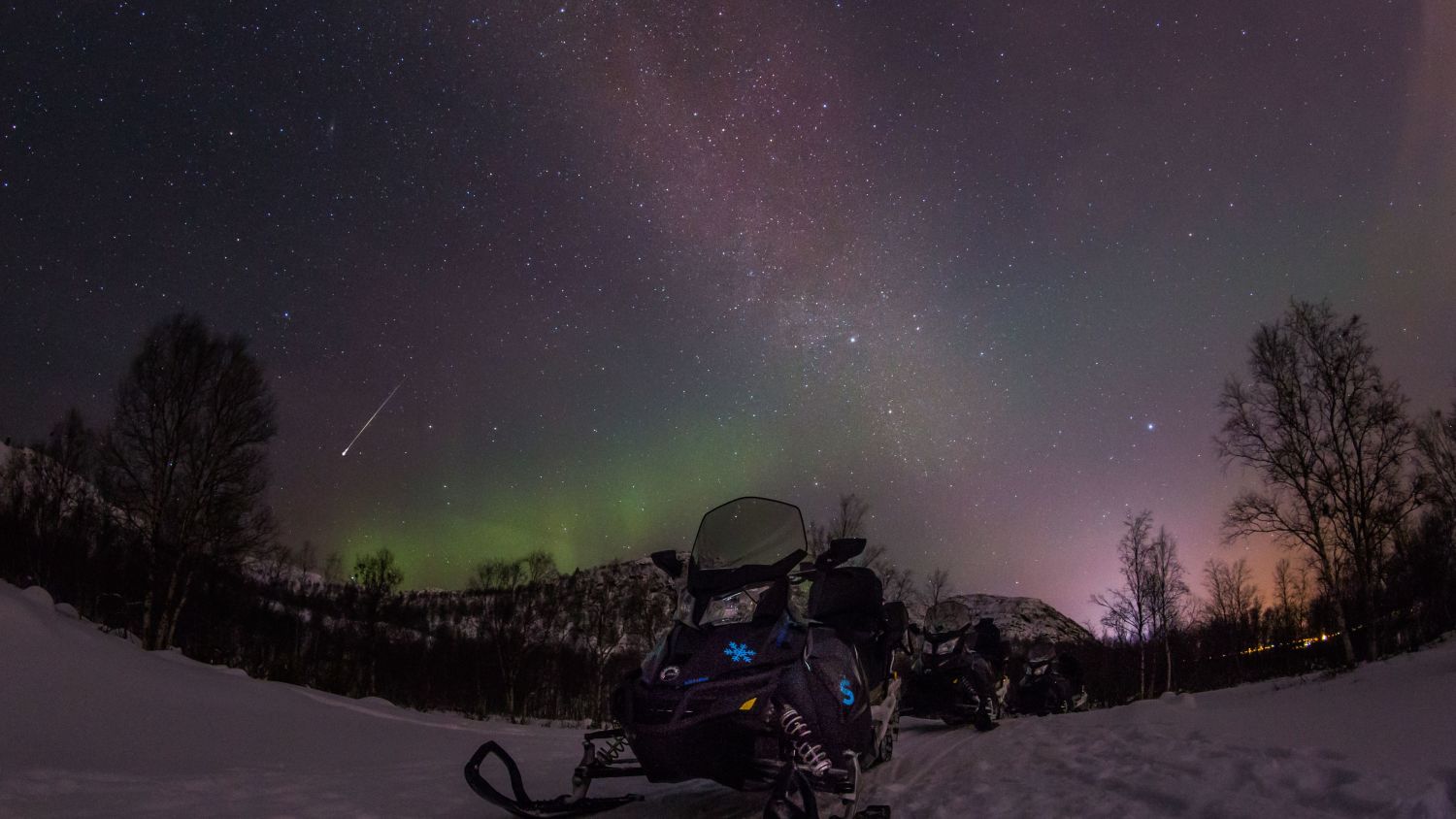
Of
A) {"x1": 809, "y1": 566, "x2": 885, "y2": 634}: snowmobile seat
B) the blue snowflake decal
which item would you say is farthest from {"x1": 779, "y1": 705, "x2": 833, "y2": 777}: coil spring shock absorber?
{"x1": 809, "y1": 566, "x2": 885, "y2": 634}: snowmobile seat

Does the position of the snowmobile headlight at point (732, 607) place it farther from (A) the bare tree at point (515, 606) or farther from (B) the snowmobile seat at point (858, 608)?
(A) the bare tree at point (515, 606)

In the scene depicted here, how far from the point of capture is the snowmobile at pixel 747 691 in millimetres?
3543

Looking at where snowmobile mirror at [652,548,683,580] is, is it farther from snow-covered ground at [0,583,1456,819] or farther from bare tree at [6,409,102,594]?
bare tree at [6,409,102,594]

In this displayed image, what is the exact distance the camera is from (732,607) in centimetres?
415

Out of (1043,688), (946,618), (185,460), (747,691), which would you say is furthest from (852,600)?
(185,460)

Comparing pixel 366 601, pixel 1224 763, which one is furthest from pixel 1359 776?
pixel 366 601

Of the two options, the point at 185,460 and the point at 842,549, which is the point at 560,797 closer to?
the point at 842,549

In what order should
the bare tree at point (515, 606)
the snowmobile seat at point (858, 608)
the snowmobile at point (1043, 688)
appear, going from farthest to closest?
1. the bare tree at point (515, 606)
2. the snowmobile at point (1043, 688)
3. the snowmobile seat at point (858, 608)

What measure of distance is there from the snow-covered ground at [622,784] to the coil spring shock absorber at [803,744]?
131cm

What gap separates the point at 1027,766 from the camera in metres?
5.80

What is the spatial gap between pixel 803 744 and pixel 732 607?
2.83 ft

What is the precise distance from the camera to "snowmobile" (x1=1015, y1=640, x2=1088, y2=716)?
1402 cm

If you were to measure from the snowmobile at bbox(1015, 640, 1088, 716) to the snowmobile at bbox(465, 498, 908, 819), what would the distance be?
10501 mm

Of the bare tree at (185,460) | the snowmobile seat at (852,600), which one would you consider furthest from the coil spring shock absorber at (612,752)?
the bare tree at (185,460)
